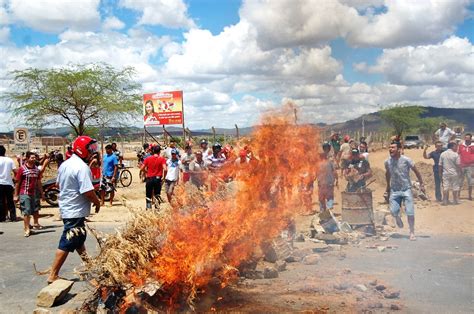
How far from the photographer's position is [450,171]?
1234 cm

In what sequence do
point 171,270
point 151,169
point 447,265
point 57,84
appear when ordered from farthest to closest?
point 57,84 → point 151,169 → point 447,265 → point 171,270

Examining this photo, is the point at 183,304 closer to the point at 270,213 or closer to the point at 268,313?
the point at 268,313

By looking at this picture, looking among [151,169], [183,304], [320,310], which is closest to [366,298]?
[320,310]

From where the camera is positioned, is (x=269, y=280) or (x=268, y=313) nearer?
(x=268, y=313)

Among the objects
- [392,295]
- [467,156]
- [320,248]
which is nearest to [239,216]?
[392,295]

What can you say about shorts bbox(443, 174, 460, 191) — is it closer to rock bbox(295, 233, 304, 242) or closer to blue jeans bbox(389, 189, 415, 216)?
blue jeans bbox(389, 189, 415, 216)

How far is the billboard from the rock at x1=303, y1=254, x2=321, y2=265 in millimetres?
23156

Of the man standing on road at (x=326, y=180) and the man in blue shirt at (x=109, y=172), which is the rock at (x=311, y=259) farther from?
the man in blue shirt at (x=109, y=172)

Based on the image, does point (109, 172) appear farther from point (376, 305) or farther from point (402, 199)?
point (376, 305)

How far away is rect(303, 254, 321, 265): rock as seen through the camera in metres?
7.35

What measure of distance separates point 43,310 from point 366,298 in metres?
3.92

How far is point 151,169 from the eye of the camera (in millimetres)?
11609

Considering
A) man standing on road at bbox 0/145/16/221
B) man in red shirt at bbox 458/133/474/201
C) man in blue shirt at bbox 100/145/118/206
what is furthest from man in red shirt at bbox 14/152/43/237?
man in red shirt at bbox 458/133/474/201

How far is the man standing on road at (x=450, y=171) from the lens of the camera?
1239 cm
